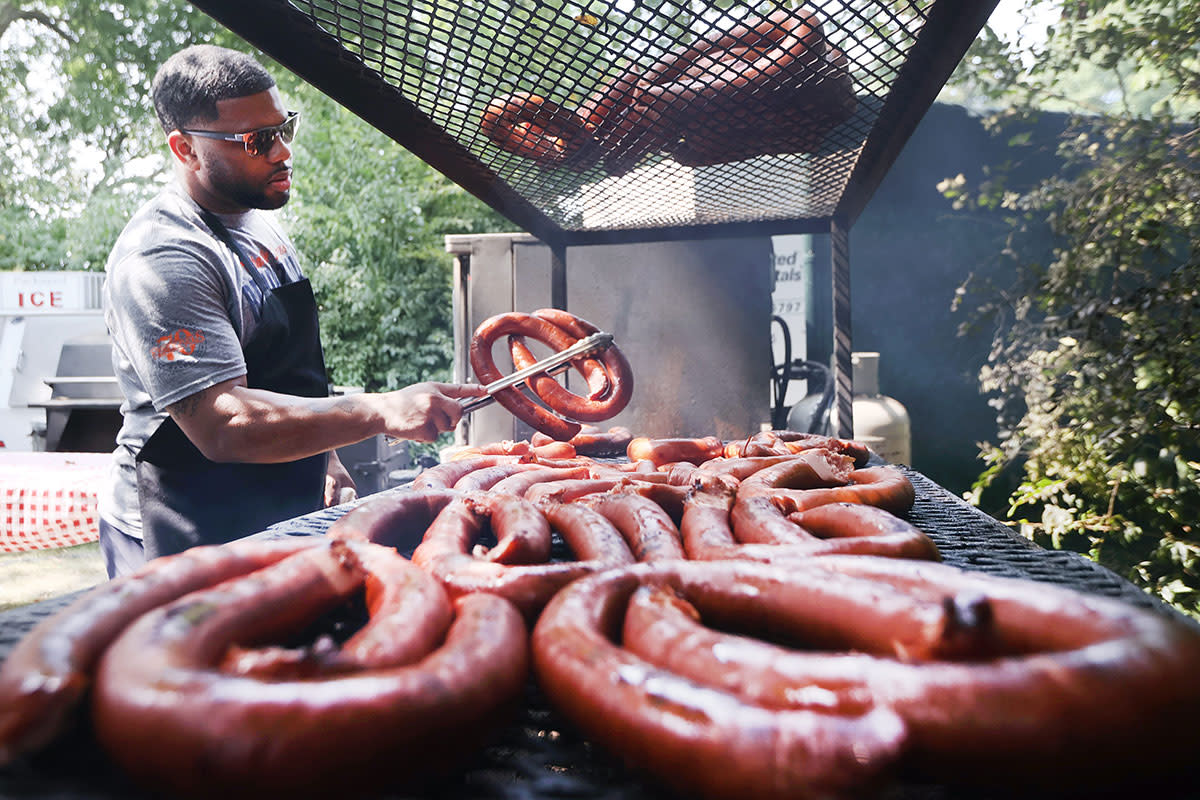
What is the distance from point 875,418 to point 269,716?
5958 millimetres

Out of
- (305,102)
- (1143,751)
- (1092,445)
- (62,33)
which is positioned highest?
(62,33)

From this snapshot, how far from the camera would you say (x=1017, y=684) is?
0.81m

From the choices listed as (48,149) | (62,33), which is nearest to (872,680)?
(62,33)

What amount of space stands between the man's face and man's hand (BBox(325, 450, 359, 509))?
4.36 ft

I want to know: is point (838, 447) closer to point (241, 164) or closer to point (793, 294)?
point (241, 164)

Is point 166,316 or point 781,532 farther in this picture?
point 166,316

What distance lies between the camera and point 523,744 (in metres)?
1.03

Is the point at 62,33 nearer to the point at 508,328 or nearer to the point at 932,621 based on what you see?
the point at 508,328

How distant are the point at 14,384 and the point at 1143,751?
12745 mm

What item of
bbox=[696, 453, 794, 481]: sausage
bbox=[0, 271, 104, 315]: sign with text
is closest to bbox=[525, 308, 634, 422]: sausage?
bbox=[696, 453, 794, 481]: sausage

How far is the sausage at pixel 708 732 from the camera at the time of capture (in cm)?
75

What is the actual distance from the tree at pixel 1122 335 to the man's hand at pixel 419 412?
12.6 ft

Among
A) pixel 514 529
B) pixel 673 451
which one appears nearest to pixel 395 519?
pixel 514 529

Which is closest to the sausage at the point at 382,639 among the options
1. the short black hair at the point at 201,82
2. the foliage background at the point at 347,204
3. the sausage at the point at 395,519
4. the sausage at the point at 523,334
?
the sausage at the point at 395,519
